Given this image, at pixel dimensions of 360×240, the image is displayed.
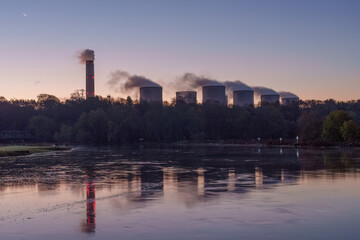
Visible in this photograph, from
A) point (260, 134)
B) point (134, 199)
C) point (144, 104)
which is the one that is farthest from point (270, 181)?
point (144, 104)

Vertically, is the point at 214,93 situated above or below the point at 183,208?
above

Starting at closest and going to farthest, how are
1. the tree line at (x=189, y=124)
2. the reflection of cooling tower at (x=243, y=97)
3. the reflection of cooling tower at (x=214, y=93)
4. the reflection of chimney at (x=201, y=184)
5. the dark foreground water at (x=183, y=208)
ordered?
the dark foreground water at (x=183, y=208), the reflection of chimney at (x=201, y=184), the tree line at (x=189, y=124), the reflection of cooling tower at (x=214, y=93), the reflection of cooling tower at (x=243, y=97)

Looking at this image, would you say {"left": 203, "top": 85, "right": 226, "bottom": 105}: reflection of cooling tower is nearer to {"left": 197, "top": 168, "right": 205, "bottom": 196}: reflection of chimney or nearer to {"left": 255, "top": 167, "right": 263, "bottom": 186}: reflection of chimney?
{"left": 255, "top": 167, "right": 263, "bottom": 186}: reflection of chimney

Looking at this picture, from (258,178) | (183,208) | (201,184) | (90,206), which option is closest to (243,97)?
(258,178)

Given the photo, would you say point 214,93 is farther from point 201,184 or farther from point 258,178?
point 201,184

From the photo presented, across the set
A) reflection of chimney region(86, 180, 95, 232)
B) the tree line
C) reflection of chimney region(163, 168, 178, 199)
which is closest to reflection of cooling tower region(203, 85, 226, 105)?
the tree line

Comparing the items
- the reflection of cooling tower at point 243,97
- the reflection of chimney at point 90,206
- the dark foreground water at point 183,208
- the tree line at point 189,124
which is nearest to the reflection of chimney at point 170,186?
the dark foreground water at point 183,208

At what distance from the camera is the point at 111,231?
14.6m

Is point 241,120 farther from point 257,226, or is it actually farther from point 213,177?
point 257,226

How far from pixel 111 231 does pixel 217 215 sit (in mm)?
4234

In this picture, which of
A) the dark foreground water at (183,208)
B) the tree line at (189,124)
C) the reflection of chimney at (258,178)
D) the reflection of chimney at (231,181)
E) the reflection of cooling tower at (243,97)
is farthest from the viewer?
the reflection of cooling tower at (243,97)

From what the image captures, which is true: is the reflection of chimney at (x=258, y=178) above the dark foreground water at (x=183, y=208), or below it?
above

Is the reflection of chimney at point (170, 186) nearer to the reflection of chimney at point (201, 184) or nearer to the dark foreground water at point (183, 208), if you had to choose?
the dark foreground water at point (183, 208)

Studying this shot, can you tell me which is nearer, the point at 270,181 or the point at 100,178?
the point at 270,181
